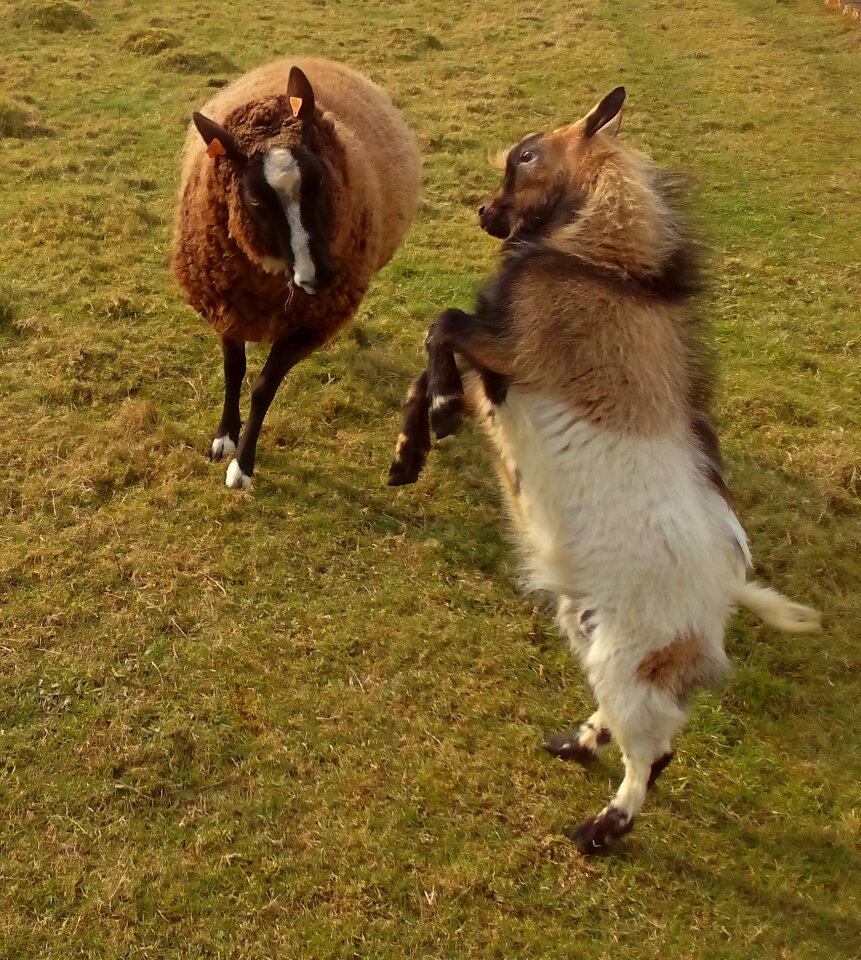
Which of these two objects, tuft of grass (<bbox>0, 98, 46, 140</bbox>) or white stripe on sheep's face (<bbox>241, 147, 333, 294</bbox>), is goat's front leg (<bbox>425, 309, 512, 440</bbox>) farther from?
tuft of grass (<bbox>0, 98, 46, 140</bbox>)

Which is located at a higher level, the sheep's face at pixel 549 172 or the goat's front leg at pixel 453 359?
the sheep's face at pixel 549 172

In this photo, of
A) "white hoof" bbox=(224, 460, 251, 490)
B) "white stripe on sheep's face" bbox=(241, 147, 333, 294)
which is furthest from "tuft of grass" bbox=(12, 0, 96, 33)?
"white hoof" bbox=(224, 460, 251, 490)

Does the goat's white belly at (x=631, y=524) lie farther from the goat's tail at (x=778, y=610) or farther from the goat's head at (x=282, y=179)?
the goat's head at (x=282, y=179)

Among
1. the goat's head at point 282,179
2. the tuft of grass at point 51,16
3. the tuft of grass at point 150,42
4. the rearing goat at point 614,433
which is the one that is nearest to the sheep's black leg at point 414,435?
the rearing goat at point 614,433

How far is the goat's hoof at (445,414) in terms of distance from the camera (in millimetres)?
3045

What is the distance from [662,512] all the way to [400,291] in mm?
4378

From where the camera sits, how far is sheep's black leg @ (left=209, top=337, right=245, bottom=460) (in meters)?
4.79

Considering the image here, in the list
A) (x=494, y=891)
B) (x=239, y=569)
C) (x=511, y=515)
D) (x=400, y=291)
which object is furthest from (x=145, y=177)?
(x=494, y=891)

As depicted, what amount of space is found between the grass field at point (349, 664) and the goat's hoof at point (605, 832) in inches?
2.1

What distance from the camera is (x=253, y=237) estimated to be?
4.14 m

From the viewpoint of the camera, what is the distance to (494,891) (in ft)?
9.71

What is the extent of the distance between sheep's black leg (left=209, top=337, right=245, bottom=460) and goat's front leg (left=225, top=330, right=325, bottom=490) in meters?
0.18

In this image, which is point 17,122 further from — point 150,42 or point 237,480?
point 237,480

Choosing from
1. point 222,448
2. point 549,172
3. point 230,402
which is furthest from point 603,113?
point 222,448
